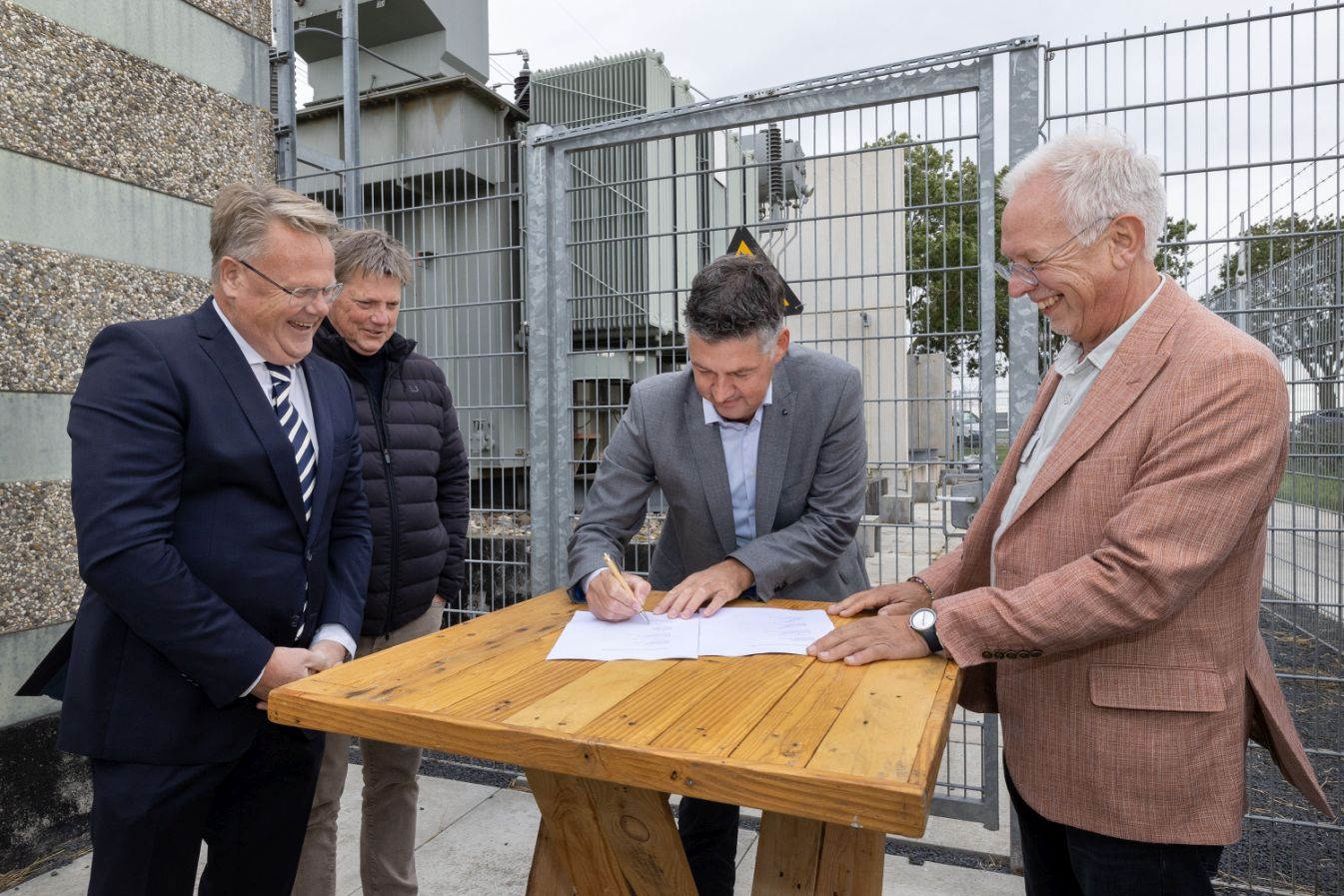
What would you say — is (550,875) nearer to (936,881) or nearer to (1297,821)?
(936,881)

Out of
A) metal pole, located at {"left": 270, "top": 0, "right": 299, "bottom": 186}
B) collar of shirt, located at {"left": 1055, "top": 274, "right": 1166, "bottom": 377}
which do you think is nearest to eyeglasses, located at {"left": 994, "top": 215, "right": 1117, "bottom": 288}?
collar of shirt, located at {"left": 1055, "top": 274, "right": 1166, "bottom": 377}

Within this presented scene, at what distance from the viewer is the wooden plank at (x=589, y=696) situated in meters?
1.13

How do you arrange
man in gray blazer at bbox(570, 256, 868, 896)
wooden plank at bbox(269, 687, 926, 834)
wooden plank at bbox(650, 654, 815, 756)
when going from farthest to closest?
man in gray blazer at bbox(570, 256, 868, 896) < wooden plank at bbox(650, 654, 815, 756) < wooden plank at bbox(269, 687, 926, 834)

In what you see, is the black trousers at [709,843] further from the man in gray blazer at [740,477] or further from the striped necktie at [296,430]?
the striped necktie at [296,430]

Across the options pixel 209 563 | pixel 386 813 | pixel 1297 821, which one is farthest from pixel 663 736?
pixel 1297 821

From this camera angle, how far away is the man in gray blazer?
6.17ft

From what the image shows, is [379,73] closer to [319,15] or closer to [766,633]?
[319,15]

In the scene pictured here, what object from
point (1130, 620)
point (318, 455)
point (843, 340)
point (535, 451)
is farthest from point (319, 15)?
point (1130, 620)

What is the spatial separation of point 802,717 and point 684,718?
0.52 feet

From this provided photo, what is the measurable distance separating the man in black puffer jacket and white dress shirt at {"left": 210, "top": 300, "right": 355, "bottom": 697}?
0.52 m

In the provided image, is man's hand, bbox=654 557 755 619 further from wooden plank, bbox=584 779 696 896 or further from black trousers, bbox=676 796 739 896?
black trousers, bbox=676 796 739 896

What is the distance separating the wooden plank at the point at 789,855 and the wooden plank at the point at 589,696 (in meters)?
0.32

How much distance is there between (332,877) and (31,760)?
143 cm

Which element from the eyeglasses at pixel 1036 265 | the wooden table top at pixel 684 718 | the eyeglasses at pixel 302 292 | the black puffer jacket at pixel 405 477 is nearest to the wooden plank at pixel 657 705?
the wooden table top at pixel 684 718
